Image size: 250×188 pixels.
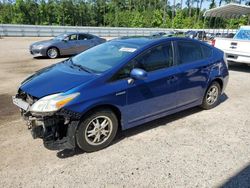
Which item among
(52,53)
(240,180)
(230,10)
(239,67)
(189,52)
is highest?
(230,10)

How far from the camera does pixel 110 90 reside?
392cm

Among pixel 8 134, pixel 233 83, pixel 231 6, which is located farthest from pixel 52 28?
pixel 8 134

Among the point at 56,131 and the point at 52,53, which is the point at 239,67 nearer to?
the point at 52,53

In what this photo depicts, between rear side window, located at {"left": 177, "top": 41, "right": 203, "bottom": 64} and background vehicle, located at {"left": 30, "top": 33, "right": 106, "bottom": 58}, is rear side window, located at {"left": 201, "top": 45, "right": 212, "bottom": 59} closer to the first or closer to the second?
rear side window, located at {"left": 177, "top": 41, "right": 203, "bottom": 64}

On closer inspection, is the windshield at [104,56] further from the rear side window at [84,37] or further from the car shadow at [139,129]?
the rear side window at [84,37]

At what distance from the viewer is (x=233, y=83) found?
8.48 m

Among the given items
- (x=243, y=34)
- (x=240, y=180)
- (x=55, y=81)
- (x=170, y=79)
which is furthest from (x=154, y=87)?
(x=243, y=34)

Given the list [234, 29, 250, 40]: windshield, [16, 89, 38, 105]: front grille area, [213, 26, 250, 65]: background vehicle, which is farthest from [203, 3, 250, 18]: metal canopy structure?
[16, 89, 38, 105]: front grille area

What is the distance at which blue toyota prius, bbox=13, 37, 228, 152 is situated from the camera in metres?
3.66

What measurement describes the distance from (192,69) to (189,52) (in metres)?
0.35

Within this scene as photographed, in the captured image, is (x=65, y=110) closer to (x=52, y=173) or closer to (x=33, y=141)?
(x=52, y=173)

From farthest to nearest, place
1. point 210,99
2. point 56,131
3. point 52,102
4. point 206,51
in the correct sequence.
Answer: point 210,99 → point 206,51 → point 56,131 → point 52,102

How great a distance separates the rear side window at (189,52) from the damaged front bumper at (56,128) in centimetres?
238

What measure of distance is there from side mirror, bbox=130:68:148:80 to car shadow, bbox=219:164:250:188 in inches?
72.8
